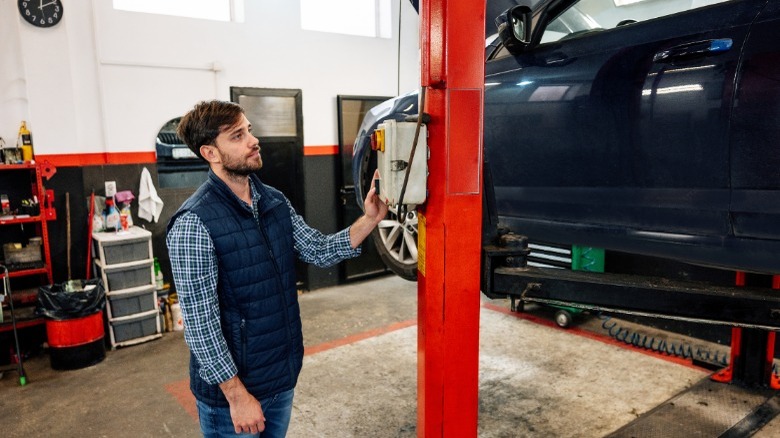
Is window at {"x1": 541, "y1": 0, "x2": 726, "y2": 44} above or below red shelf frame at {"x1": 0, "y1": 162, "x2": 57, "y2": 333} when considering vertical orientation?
above

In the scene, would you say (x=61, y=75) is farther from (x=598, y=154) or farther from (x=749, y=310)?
(x=749, y=310)

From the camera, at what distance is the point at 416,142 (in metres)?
1.29

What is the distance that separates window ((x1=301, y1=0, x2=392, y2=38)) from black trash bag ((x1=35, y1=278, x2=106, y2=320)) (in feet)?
10.3

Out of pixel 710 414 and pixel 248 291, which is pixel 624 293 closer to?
pixel 248 291

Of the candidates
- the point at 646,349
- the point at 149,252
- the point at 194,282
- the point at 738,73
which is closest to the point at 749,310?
the point at 738,73

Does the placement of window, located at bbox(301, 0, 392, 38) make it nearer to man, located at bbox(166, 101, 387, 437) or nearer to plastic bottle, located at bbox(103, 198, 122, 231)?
plastic bottle, located at bbox(103, 198, 122, 231)

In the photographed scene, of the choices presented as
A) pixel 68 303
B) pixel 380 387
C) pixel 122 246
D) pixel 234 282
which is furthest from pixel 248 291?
pixel 122 246

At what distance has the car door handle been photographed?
1646 mm

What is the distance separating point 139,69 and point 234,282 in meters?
3.55

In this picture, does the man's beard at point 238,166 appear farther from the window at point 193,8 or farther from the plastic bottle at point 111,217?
the window at point 193,8

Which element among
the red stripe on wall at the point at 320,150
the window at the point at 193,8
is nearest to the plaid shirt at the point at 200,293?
the window at the point at 193,8

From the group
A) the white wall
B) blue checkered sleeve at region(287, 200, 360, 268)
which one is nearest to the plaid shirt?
blue checkered sleeve at region(287, 200, 360, 268)

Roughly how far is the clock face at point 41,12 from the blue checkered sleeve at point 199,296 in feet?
11.3

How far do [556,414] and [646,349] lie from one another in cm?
121
